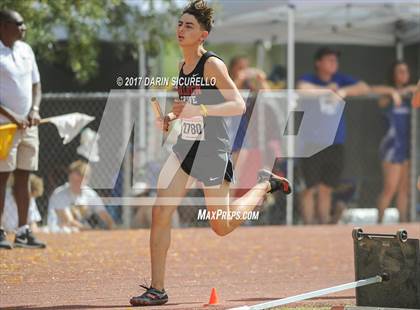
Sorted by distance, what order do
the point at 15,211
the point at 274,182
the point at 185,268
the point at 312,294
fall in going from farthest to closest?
1. the point at 15,211
2. the point at 185,268
3. the point at 274,182
4. the point at 312,294

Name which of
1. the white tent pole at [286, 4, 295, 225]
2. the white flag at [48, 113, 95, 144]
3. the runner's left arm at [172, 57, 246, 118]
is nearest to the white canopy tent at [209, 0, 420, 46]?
the white tent pole at [286, 4, 295, 225]

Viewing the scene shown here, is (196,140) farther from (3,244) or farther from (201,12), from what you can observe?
(3,244)

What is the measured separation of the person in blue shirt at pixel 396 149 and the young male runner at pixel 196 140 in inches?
310

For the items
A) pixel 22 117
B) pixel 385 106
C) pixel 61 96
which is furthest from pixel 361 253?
pixel 385 106

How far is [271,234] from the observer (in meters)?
13.0

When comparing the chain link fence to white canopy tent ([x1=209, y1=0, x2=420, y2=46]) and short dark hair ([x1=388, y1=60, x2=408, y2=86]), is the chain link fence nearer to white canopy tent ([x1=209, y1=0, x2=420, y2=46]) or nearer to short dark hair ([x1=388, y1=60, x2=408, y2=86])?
short dark hair ([x1=388, y1=60, x2=408, y2=86])

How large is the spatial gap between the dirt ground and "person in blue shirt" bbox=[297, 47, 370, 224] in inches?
47.4

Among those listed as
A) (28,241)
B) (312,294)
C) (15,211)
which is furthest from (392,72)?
(312,294)

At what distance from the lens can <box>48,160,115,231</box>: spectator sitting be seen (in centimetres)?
1305

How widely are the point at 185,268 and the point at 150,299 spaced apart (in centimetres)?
253

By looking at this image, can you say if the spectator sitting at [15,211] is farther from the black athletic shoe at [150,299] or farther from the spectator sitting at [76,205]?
the black athletic shoe at [150,299]

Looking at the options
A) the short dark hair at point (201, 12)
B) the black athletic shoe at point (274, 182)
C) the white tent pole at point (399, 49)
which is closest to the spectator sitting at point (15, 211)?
the black athletic shoe at point (274, 182)

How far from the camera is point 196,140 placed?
706 cm

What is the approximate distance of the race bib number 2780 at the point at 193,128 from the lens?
707cm
